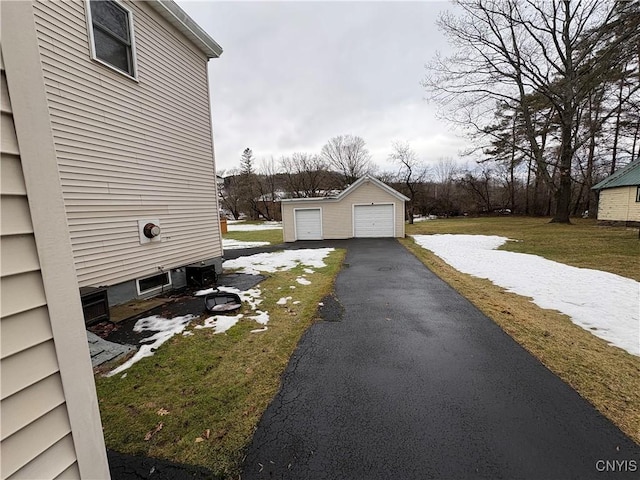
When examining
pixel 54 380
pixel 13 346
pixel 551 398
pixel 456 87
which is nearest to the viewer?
pixel 13 346

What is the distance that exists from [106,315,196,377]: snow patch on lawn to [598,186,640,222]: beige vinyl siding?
24.5 metres

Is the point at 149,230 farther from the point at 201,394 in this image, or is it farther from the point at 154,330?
the point at 201,394

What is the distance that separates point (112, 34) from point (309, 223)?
1263 centimetres

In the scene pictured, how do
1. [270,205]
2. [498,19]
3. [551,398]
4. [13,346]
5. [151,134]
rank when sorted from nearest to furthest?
[13,346], [551,398], [151,134], [498,19], [270,205]

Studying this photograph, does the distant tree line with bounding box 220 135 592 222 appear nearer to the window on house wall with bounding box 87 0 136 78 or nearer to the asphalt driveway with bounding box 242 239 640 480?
the window on house wall with bounding box 87 0 136 78

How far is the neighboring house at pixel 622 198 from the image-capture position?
16.8 m

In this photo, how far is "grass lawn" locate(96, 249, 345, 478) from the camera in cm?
208

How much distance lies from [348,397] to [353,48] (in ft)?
42.6

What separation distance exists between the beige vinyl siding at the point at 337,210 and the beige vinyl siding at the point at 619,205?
46.9 ft

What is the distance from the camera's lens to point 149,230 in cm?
564

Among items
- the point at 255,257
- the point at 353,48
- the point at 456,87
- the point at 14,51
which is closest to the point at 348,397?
the point at 14,51

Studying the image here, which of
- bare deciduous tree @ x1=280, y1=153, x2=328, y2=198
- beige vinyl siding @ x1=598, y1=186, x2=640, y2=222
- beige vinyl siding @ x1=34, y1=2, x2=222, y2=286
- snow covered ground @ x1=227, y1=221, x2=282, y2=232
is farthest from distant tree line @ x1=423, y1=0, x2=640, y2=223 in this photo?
bare deciduous tree @ x1=280, y1=153, x2=328, y2=198

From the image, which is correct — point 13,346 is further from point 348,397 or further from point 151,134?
point 151,134

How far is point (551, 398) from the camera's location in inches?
100
